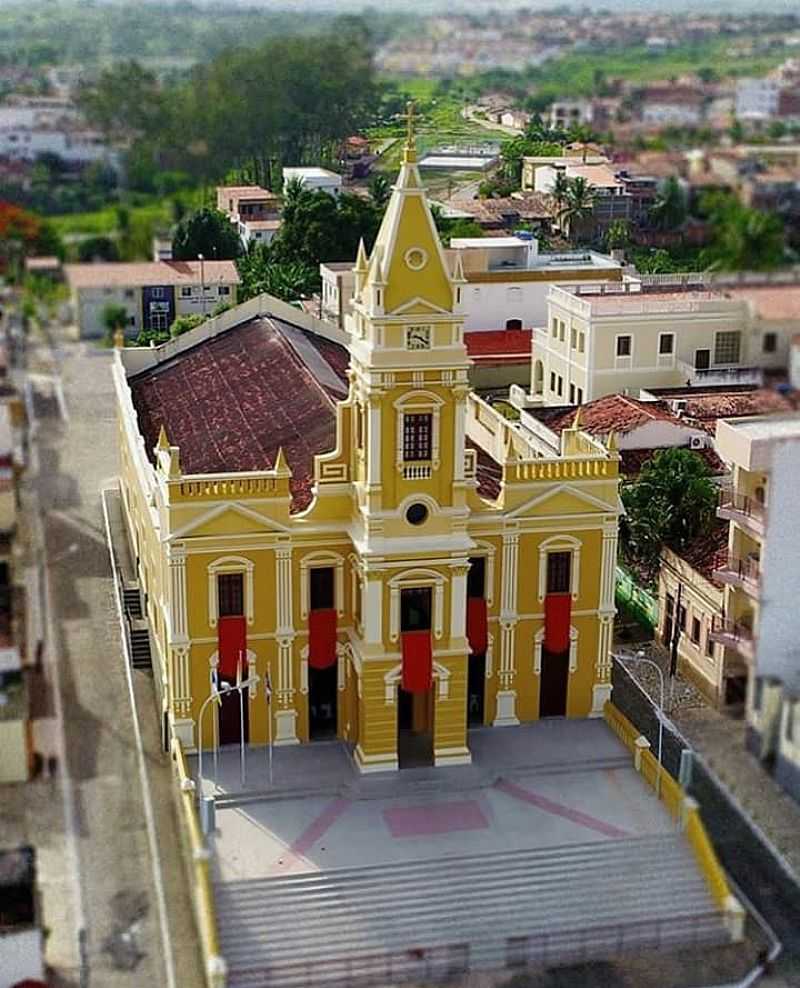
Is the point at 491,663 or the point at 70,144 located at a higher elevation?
the point at 70,144

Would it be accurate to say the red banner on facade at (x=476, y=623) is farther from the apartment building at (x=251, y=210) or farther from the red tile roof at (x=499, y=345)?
the red tile roof at (x=499, y=345)

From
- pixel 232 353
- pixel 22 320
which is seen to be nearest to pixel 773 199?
pixel 22 320

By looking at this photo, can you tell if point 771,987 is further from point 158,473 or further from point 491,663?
point 158,473

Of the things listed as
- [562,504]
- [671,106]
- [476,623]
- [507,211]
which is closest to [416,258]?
[562,504]

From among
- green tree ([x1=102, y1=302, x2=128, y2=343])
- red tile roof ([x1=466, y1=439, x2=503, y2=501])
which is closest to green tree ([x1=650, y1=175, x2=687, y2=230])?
green tree ([x1=102, y1=302, x2=128, y2=343])

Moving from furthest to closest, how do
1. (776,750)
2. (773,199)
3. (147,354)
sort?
(147,354), (776,750), (773,199)

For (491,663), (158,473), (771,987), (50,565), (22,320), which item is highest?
(22,320)
